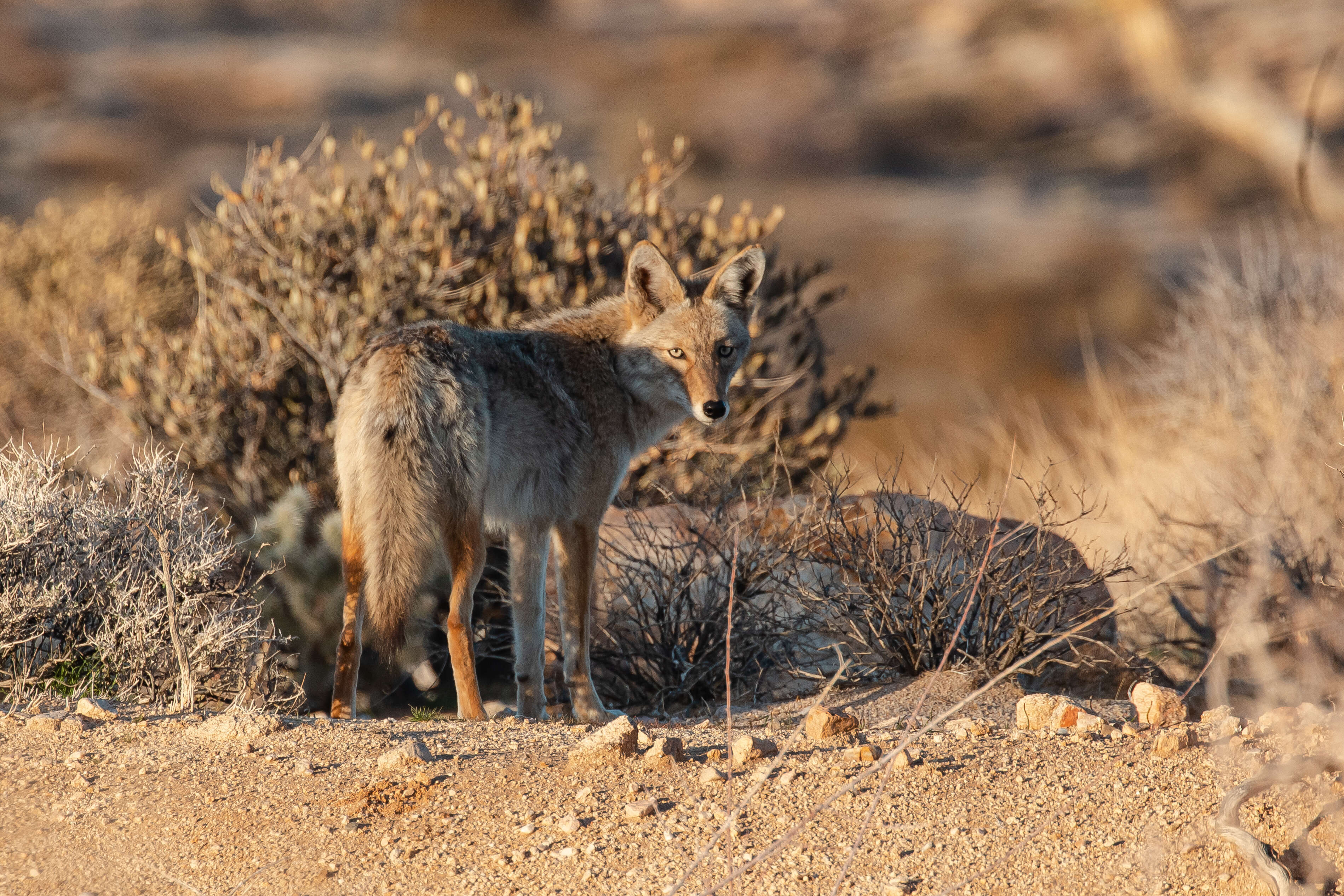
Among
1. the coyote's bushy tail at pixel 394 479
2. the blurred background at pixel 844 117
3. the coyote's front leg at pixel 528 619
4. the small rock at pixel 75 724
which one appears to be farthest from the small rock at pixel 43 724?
the blurred background at pixel 844 117

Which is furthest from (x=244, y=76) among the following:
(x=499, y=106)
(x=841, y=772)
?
(x=841, y=772)

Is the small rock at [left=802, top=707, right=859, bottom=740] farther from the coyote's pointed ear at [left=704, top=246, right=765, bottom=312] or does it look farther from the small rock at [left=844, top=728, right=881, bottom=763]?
the coyote's pointed ear at [left=704, top=246, right=765, bottom=312]

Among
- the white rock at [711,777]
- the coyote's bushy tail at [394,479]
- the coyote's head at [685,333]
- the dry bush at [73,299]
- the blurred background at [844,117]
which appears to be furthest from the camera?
the blurred background at [844,117]

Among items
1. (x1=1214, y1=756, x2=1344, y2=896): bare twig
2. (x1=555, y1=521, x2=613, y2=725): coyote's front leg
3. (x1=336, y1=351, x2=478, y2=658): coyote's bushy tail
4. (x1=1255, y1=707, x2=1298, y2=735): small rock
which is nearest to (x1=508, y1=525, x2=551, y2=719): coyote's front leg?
(x1=555, y1=521, x2=613, y2=725): coyote's front leg

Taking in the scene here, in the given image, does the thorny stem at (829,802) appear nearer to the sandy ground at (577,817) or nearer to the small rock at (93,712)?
the sandy ground at (577,817)

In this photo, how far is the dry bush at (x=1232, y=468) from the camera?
604 cm

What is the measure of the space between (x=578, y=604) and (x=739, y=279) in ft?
6.04

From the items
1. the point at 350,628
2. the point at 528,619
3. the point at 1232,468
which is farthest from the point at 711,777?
the point at 1232,468

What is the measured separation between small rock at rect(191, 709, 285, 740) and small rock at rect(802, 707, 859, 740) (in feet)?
5.66

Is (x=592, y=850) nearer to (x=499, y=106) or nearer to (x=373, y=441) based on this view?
(x=373, y=441)

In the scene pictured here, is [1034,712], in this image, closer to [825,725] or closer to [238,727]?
[825,725]

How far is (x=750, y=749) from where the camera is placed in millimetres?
3781

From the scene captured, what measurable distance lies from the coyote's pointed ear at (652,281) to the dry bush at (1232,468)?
201 centimetres

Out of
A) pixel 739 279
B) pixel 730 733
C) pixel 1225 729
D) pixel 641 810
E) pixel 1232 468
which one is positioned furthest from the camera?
pixel 1232 468
